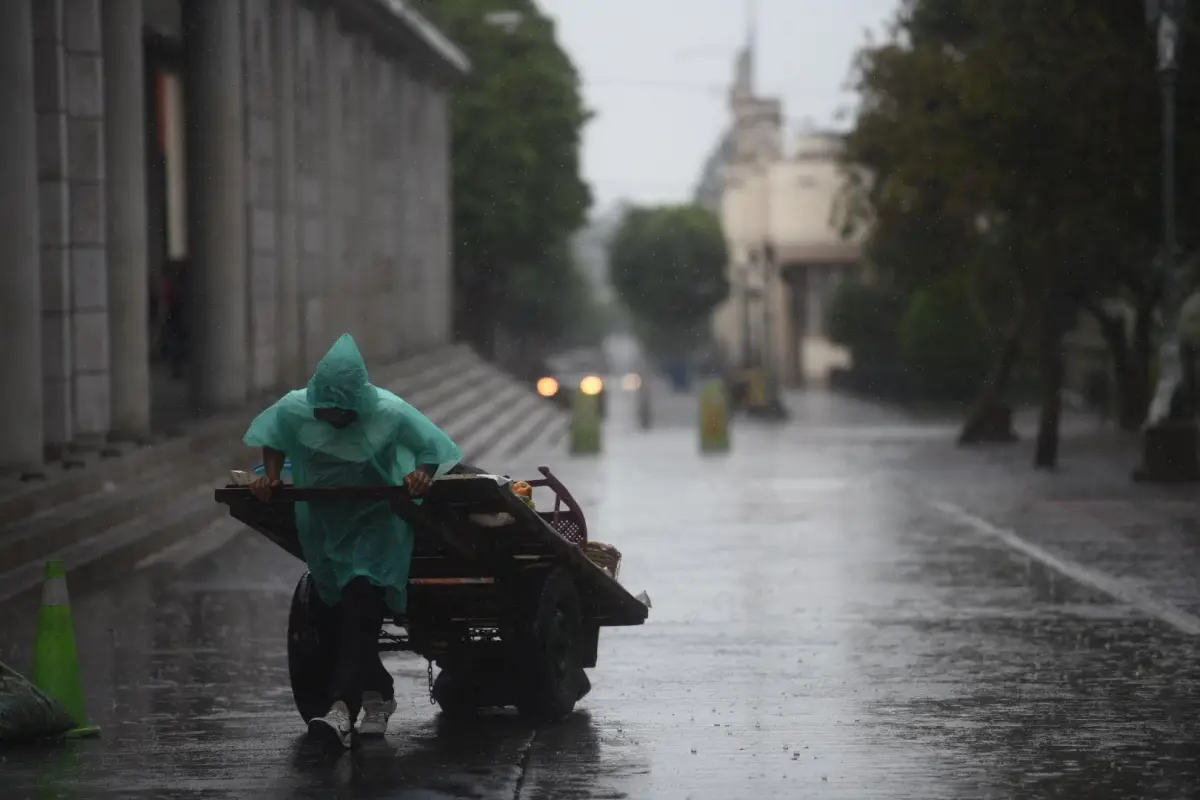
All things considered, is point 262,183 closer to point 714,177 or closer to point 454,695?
point 454,695

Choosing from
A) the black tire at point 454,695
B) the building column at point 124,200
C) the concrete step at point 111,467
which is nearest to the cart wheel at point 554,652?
the black tire at point 454,695

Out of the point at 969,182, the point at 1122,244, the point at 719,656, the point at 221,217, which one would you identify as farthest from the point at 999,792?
the point at 1122,244

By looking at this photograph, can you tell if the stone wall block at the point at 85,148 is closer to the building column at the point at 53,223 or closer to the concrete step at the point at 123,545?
the building column at the point at 53,223

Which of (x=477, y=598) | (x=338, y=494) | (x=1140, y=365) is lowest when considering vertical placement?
(x=477, y=598)

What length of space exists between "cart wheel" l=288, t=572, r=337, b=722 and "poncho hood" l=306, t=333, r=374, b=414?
78cm

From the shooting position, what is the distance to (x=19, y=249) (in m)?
18.3

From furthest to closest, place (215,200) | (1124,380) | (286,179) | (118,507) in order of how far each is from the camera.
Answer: (1124,380)
(286,179)
(215,200)
(118,507)

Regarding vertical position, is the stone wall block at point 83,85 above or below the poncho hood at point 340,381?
above

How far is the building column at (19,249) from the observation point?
18.0 meters

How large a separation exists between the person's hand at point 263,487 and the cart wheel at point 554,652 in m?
1.21

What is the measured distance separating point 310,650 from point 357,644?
271 mm

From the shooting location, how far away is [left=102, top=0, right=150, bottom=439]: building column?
2255 cm

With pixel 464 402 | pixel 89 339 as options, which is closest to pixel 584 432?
pixel 464 402

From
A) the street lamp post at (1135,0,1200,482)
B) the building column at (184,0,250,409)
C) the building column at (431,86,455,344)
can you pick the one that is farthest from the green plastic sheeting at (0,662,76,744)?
the building column at (431,86,455,344)
